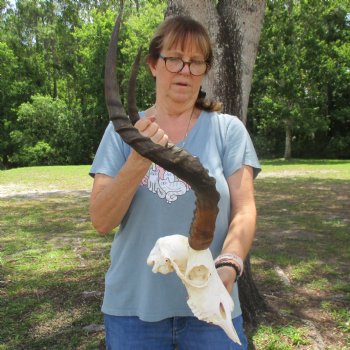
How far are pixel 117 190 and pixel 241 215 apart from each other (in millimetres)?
531

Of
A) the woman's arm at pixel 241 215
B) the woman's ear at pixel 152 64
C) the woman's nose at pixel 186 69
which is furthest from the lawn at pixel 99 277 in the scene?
the woman's nose at pixel 186 69

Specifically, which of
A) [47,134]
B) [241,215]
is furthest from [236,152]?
[47,134]

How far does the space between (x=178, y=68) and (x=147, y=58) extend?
0.69 ft

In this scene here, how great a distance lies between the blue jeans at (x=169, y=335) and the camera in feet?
6.56

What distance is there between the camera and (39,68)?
1678 inches

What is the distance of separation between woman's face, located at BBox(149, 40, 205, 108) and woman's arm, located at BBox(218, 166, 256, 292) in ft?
1.25

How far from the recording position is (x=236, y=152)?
2.08m

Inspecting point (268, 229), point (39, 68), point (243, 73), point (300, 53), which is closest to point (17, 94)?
point (39, 68)

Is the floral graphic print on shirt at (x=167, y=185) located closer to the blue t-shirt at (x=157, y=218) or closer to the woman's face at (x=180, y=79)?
the blue t-shirt at (x=157, y=218)

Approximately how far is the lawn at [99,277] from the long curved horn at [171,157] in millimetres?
2686

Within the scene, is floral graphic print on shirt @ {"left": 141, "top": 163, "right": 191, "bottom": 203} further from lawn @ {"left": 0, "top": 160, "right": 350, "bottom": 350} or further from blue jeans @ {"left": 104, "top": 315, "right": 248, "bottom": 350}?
lawn @ {"left": 0, "top": 160, "right": 350, "bottom": 350}

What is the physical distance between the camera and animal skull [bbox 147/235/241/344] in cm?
172

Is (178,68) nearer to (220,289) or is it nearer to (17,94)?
(220,289)

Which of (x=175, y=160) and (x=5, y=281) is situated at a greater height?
(x=175, y=160)
